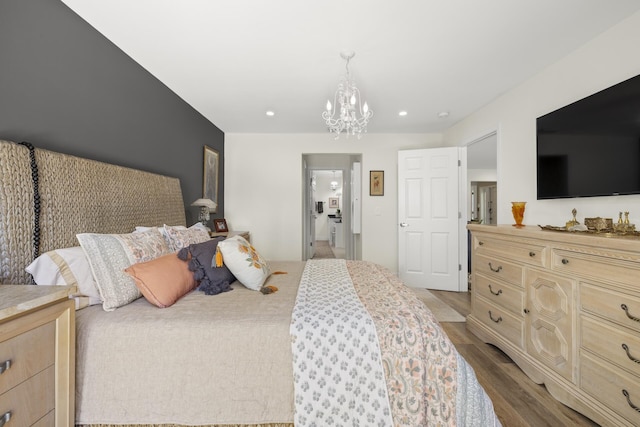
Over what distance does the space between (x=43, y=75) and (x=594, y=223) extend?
337 cm

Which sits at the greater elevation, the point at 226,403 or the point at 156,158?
the point at 156,158

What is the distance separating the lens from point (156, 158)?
2363 millimetres

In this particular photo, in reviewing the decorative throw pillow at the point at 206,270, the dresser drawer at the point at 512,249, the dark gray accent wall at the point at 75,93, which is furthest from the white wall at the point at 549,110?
the dark gray accent wall at the point at 75,93

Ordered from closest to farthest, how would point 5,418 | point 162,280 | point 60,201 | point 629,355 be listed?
point 5,418, point 629,355, point 162,280, point 60,201

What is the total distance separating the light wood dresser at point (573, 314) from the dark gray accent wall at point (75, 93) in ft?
10.2

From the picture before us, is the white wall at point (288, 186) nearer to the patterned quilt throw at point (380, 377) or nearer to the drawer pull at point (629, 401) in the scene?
the drawer pull at point (629, 401)

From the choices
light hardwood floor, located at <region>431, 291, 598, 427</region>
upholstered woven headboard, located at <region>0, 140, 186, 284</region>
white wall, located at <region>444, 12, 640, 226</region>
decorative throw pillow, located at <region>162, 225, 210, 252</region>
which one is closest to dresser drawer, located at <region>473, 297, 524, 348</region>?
light hardwood floor, located at <region>431, 291, 598, 427</region>

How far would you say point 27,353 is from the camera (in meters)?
0.81

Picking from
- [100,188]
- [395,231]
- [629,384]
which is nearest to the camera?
[629,384]

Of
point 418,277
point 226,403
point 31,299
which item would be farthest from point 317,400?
point 418,277

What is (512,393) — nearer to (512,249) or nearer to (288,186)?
(512,249)

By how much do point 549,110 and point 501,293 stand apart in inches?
64.4

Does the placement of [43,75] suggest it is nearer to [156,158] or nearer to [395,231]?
[156,158]

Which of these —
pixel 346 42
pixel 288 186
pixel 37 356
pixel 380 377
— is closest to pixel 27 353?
pixel 37 356
